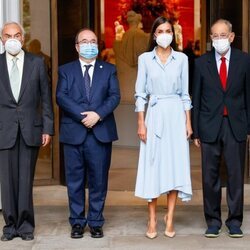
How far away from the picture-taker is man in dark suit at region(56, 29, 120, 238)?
6301 millimetres

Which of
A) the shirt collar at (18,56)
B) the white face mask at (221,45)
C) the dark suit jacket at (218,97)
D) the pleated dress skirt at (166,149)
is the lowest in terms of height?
the pleated dress skirt at (166,149)

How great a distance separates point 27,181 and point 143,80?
133 centimetres

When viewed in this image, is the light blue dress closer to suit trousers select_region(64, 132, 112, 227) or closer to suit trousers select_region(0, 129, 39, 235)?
suit trousers select_region(64, 132, 112, 227)

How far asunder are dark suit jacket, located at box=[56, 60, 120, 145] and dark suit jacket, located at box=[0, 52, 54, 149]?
149 millimetres

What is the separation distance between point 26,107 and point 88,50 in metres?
0.73

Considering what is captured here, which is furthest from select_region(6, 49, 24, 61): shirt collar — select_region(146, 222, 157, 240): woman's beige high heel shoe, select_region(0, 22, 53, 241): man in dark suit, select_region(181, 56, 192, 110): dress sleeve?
select_region(146, 222, 157, 240): woman's beige high heel shoe

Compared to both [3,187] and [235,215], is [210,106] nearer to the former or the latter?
[235,215]

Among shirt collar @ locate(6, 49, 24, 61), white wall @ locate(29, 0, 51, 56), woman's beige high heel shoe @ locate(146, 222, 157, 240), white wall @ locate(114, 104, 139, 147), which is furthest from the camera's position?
white wall @ locate(114, 104, 139, 147)

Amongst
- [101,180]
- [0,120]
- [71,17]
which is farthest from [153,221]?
[71,17]

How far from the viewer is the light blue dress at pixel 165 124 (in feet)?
20.6

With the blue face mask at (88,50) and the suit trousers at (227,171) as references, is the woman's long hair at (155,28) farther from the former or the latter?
the suit trousers at (227,171)

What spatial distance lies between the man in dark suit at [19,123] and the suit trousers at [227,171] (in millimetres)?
1425

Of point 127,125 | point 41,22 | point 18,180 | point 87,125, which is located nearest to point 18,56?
point 87,125

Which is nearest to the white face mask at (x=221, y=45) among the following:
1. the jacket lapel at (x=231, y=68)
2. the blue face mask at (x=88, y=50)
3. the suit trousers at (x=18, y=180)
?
the jacket lapel at (x=231, y=68)
